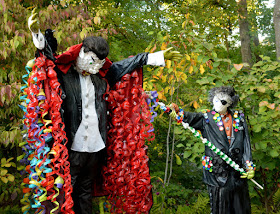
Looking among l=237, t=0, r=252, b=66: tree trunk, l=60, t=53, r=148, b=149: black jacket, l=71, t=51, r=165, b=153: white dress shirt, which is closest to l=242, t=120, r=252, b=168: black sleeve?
l=71, t=51, r=165, b=153: white dress shirt

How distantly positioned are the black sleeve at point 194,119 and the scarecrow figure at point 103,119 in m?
0.55

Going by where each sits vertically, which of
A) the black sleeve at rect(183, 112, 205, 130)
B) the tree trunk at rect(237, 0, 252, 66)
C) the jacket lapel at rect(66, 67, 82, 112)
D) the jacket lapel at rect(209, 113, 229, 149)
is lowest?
the jacket lapel at rect(209, 113, 229, 149)

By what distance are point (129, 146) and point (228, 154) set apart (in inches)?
40.2

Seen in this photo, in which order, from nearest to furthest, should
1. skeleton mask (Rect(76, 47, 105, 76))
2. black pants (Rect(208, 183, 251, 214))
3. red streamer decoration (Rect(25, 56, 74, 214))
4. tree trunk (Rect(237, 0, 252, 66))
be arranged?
red streamer decoration (Rect(25, 56, 74, 214)) → skeleton mask (Rect(76, 47, 105, 76)) → black pants (Rect(208, 183, 251, 214)) → tree trunk (Rect(237, 0, 252, 66))

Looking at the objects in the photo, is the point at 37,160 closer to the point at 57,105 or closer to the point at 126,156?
the point at 57,105

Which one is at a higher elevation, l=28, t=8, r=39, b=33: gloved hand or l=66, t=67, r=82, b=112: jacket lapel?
l=28, t=8, r=39, b=33: gloved hand

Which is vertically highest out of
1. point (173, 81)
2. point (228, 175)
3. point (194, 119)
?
point (173, 81)

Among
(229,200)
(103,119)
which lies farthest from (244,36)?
(103,119)

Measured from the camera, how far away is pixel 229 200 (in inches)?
113

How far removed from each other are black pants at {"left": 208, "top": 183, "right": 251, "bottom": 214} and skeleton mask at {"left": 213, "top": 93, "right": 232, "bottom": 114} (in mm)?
788

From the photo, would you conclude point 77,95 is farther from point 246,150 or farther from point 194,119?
point 246,150

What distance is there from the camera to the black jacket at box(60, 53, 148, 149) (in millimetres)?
2361

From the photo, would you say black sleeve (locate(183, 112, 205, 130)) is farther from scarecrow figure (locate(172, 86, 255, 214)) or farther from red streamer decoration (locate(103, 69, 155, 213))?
red streamer decoration (locate(103, 69, 155, 213))

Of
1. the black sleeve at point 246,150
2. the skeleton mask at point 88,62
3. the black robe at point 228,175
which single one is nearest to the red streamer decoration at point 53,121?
the skeleton mask at point 88,62
